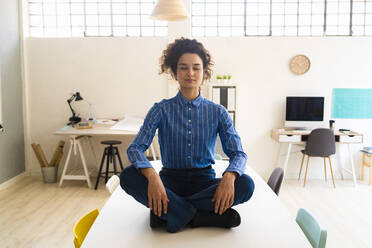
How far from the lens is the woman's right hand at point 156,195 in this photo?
1223mm

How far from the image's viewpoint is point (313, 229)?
1.41 m

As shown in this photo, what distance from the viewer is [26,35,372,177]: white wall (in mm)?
4730

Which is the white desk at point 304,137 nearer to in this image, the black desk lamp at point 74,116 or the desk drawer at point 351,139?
the desk drawer at point 351,139

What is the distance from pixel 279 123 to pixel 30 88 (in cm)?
345

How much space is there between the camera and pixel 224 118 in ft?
4.87

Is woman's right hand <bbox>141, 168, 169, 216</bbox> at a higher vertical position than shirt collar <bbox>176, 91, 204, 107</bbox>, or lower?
lower

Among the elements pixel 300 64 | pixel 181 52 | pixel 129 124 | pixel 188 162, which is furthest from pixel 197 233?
pixel 300 64

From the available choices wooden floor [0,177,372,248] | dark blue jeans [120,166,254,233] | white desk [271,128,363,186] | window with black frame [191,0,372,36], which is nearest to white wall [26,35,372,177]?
window with black frame [191,0,372,36]

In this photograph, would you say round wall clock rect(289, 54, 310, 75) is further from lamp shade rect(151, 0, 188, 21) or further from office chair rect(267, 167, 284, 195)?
office chair rect(267, 167, 284, 195)

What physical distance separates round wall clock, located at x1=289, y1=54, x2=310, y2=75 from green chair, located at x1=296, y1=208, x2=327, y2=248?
3.46 metres

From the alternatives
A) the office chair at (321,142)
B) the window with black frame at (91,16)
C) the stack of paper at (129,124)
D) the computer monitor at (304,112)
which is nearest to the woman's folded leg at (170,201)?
the stack of paper at (129,124)

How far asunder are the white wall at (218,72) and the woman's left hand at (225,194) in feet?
11.9

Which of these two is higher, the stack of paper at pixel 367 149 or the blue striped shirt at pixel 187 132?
the blue striped shirt at pixel 187 132

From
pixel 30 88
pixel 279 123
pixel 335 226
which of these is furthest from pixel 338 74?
pixel 30 88
